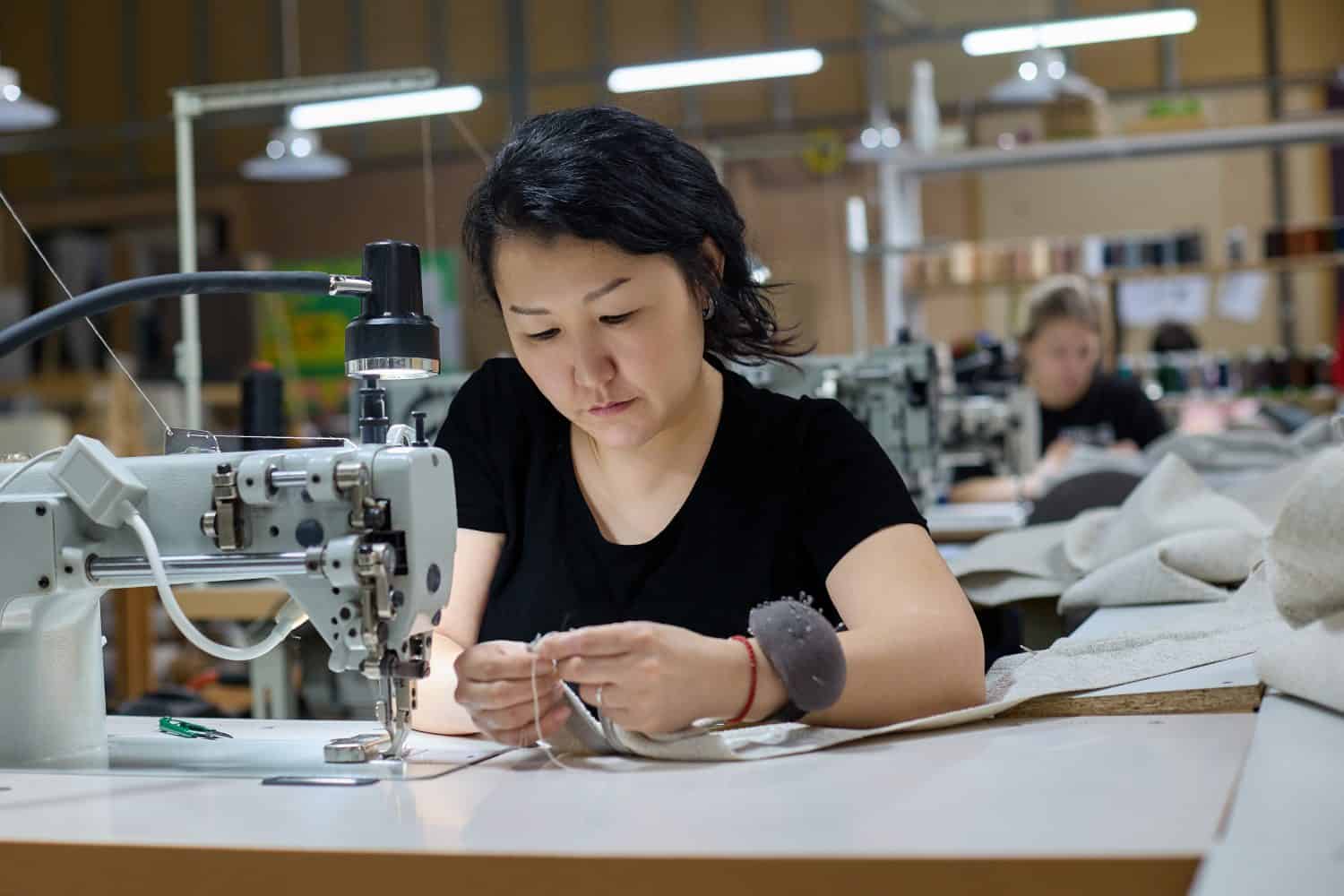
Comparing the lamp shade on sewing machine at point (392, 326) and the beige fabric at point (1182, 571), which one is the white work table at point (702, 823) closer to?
the lamp shade on sewing machine at point (392, 326)

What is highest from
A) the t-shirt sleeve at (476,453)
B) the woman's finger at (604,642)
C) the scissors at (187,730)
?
the t-shirt sleeve at (476,453)

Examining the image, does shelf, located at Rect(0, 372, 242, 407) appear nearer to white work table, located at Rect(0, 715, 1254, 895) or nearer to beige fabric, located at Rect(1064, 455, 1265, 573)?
beige fabric, located at Rect(1064, 455, 1265, 573)

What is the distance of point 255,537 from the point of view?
49.6 inches

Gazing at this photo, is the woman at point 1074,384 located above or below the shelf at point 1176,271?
below

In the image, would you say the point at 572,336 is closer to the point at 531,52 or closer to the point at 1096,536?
the point at 1096,536

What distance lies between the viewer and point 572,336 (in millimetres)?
1378

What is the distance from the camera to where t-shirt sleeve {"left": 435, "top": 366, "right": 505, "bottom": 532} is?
1.62 metres

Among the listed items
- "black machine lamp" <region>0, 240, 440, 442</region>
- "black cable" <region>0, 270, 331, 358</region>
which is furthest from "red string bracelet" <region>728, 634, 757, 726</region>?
"black cable" <region>0, 270, 331, 358</region>

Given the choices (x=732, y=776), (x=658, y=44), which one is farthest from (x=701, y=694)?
(x=658, y=44)

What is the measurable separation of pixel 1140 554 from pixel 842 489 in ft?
2.48

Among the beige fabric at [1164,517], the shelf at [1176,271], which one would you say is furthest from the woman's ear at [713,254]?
the shelf at [1176,271]

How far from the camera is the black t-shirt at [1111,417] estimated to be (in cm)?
502

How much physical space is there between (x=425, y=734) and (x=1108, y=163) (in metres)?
8.80

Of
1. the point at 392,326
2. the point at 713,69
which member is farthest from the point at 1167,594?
the point at 713,69
